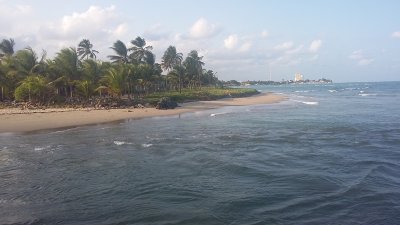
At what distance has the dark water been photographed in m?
9.68

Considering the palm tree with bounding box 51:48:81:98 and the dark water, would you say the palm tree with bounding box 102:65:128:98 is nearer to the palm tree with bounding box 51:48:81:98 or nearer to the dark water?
the palm tree with bounding box 51:48:81:98

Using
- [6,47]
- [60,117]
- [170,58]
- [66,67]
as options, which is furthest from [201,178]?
[170,58]

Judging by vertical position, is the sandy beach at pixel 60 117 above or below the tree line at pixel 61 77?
below

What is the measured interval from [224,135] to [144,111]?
18.6 metres

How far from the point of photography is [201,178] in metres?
13.3

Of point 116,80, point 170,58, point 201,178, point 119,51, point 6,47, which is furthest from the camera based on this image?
point 170,58

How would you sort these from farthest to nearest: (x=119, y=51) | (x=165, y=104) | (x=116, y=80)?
(x=119, y=51) → (x=116, y=80) → (x=165, y=104)

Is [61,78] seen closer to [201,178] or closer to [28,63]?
[28,63]

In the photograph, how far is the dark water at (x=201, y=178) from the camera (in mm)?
9680

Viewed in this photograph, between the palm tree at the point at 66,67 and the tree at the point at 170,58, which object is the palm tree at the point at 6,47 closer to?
the palm tree at the point at 66,67

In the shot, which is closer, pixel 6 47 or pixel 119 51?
pixel 6 47

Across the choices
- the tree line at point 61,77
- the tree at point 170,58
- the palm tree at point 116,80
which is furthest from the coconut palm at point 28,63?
the tree at point 170,58

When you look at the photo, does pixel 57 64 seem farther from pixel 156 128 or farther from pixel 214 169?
pixel 214 169

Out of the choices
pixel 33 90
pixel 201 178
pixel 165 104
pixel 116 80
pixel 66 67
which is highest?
pixel 66 67
